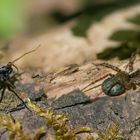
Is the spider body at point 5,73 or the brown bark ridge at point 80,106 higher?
the spider body at point 5,73

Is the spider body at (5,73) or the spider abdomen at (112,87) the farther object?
the spider body at (5,73)

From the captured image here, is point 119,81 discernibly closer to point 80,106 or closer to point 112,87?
point 112,87

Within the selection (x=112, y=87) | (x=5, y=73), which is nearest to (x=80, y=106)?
(x=112, y=87)

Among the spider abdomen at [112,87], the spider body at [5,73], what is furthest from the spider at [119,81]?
the spider body at [5,73]

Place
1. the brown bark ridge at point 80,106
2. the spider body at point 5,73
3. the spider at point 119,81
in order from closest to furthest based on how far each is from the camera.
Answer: the brown bark ridge at point 80,106 → the spider at point 119,81 → the spider body at point 5,73

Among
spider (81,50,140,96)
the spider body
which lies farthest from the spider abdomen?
the spider body

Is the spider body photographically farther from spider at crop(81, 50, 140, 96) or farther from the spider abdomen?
the spider abdomen

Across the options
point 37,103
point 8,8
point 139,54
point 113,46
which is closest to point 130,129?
point 37,103

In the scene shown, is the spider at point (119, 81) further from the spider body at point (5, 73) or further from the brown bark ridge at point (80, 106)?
the spider body at point (5, 73)
